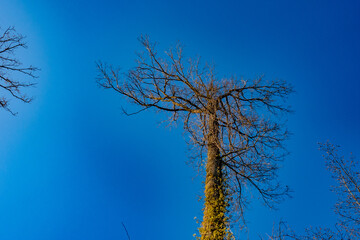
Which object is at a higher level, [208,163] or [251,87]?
[251,87]

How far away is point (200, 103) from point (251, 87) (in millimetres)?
1963

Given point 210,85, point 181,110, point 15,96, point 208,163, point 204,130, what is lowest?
point 15,96

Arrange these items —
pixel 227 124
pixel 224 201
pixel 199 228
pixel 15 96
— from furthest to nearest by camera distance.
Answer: pixel 227 124 < pixel 15 96 < pixel 224 201 < pixel 199 228

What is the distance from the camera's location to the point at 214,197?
6188 millimetres

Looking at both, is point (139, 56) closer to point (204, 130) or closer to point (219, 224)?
point (204, 130)

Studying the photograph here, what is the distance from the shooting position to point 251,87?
8.65 meters

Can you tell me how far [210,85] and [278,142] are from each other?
2.96 m

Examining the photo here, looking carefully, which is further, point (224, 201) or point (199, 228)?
point (224, 201)

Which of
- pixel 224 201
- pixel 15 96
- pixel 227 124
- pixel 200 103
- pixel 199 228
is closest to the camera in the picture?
pixel 199 228

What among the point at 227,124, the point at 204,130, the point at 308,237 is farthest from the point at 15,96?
the point at 308,237

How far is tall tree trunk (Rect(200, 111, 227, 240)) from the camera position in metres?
5.67

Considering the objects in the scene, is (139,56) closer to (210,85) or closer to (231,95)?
(210,85)

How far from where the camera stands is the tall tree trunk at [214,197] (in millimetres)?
5668

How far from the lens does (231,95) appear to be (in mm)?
8531
